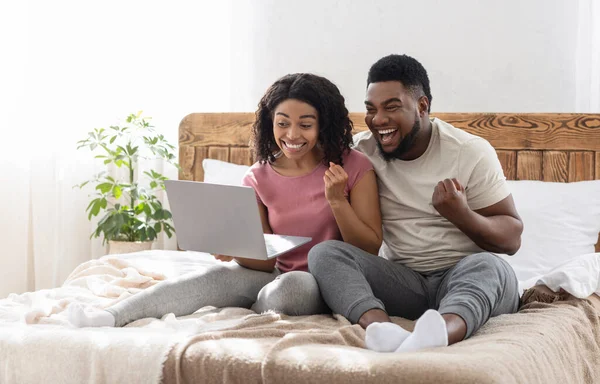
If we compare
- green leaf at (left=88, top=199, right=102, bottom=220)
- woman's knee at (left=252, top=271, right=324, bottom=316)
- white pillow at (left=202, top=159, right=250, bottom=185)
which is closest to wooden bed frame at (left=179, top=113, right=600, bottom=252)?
white pillow at (left=202, top=159, right=250, bottom=185)

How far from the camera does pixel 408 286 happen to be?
1.91m

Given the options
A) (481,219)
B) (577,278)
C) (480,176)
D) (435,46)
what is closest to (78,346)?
(481,219)

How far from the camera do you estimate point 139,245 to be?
3.21 meters

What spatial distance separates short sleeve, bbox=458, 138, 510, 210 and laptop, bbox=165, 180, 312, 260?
0.44 m

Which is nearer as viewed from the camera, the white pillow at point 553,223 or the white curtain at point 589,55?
the white pillow at point 553,223

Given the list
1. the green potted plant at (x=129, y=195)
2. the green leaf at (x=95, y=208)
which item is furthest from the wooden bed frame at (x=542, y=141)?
the green leaf at (x=95, y=208)

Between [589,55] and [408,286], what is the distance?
4.68 ft

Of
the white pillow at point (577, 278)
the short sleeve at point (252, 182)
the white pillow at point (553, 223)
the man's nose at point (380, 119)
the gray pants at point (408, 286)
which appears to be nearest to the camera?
the gray pants at point (408, 286)

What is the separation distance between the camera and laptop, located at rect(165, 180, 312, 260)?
1.86 m

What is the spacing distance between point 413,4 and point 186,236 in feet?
5.23

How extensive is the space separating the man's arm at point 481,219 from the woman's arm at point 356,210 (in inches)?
8.6

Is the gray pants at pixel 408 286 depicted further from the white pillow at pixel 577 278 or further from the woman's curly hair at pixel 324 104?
the woman's curly hair at pixel 324 104

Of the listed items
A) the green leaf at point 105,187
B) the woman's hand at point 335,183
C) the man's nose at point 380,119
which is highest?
the man's nose at point 380,119

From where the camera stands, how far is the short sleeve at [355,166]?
82.8 inches
